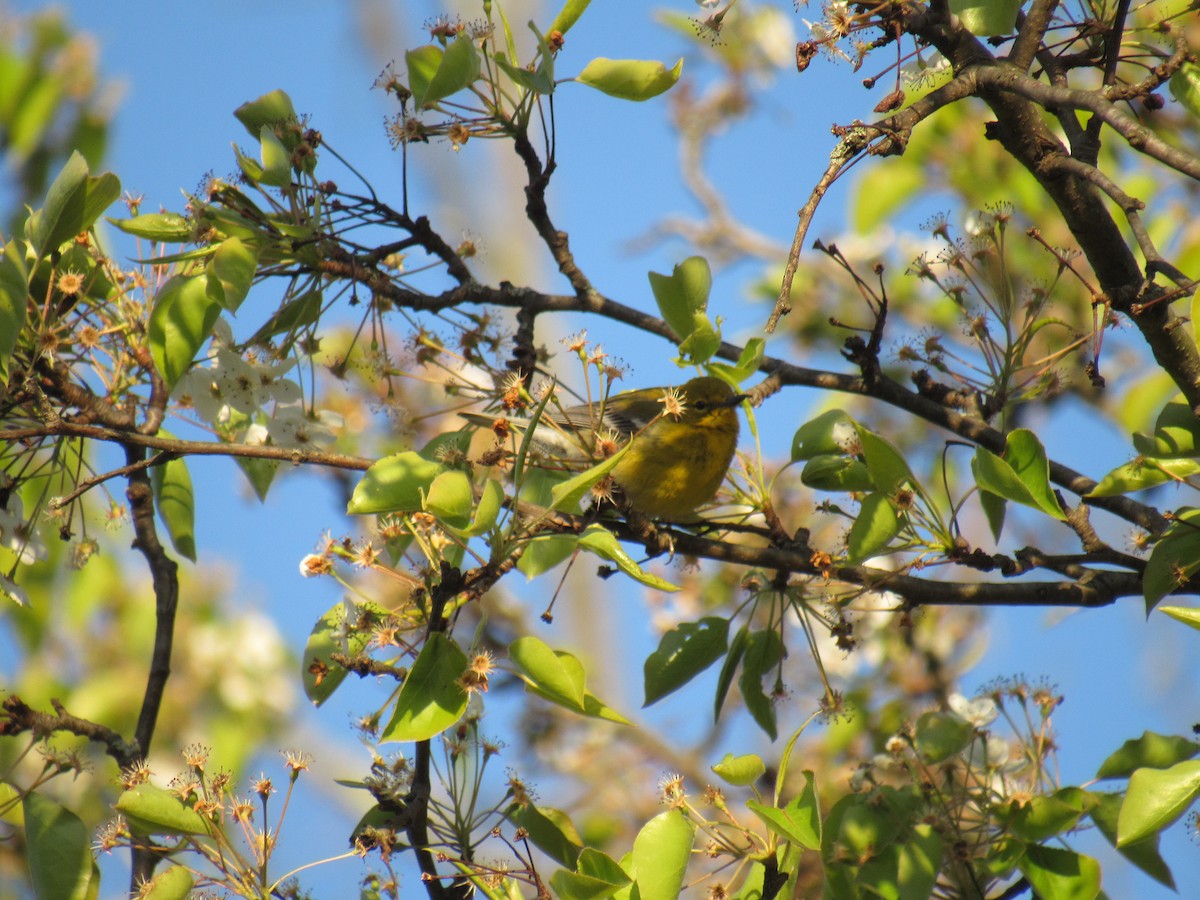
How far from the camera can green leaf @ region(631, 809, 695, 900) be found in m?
2.13

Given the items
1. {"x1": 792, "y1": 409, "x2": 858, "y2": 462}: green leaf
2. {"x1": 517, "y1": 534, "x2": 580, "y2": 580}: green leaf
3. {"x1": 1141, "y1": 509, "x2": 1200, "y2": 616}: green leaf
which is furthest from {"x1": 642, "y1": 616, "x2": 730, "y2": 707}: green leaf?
{"x1": 1141, "y1": 509, "x2": 1200, "y2": 616}: green leaf

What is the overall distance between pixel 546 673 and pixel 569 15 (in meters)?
1.69

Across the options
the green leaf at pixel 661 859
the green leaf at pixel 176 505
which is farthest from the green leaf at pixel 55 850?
the green leaf at pixel 661 859

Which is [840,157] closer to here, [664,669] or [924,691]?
[664,669]

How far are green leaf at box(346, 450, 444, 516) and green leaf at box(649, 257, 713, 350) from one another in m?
0.75

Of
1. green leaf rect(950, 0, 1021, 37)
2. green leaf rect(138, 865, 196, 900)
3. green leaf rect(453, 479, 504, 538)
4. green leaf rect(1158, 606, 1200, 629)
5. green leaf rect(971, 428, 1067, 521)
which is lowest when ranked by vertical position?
green leaf rect(138, 865, 196, 900)

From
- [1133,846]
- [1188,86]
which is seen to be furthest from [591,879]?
[1188,86]

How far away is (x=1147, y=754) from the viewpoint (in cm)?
265

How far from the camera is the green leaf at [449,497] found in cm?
205

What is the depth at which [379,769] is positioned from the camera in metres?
2.59

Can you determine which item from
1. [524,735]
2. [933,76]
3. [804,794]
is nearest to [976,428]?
[933,76]

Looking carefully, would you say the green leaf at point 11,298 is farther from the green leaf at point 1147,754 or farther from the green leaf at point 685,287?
the green leaf at point 1147,754

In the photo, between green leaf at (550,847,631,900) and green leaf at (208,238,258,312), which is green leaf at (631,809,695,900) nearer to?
green leaf at (550,847,631,900)

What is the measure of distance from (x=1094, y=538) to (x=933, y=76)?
1224 millimetres
